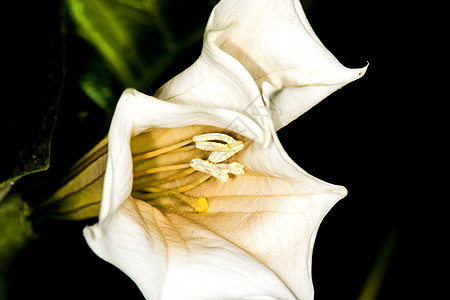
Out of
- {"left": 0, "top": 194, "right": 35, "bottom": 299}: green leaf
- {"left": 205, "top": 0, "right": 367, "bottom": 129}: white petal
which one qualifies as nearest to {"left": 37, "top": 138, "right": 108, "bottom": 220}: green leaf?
{"left": 0, "top": 194, "right": 35, "bottom": 299}: green leaf

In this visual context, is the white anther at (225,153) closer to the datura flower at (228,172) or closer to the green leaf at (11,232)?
the datura flower at (228,172)

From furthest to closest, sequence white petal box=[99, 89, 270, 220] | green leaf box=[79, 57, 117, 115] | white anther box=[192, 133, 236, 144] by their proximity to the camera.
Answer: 1. green leaf box=[79, 57, 117, 115]
2. white anther box=[192, 133, 236, 144]
3. white petal box=[99, 89, 270, 220]

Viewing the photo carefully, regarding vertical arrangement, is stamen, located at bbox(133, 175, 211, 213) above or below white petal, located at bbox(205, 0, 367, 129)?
below

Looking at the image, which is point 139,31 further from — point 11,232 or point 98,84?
point 11,232

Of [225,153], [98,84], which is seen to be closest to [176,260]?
[225,153]

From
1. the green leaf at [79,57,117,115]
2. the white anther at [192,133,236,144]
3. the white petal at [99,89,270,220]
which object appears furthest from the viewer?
the green leaf at [79,57,117,115]

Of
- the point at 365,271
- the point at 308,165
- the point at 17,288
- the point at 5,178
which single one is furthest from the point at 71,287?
the point at 365,271

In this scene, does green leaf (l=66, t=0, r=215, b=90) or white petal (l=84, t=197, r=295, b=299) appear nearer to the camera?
white petal (l=84, t=197, r=295, b=299)

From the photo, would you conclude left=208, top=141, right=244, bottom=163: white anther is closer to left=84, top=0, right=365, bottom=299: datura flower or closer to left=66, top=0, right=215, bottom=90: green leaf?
left=84, top=0, right=365, bottom=299: datura flower
